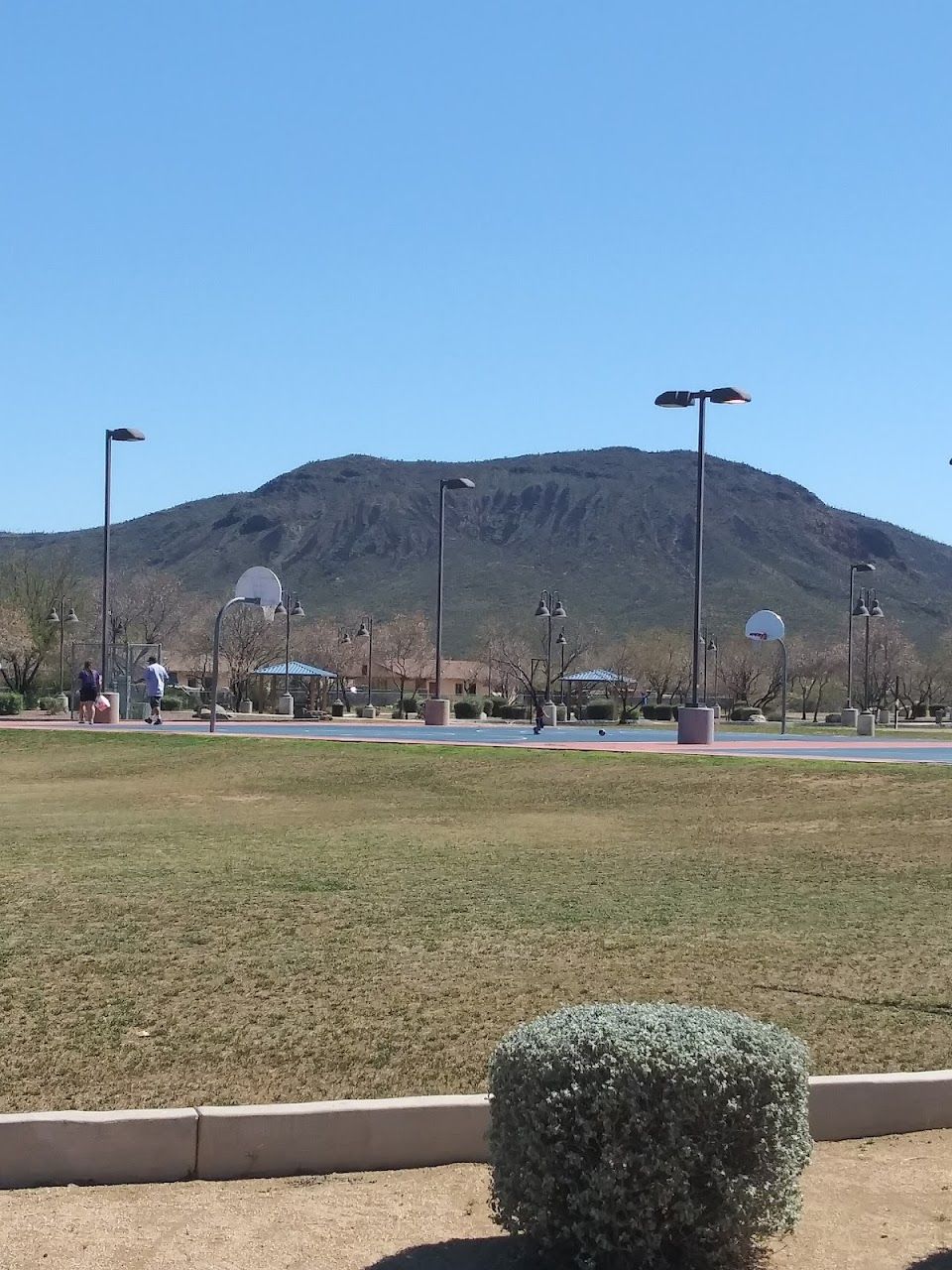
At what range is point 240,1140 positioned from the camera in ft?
17.2

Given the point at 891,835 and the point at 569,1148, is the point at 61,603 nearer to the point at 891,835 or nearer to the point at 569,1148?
the point at 891,835

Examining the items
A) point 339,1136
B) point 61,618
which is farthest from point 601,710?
point 339,1136

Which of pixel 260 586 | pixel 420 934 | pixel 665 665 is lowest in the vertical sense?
pixel 420 934

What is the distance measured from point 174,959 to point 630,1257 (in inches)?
177

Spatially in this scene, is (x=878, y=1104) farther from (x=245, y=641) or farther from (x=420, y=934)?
(x=245, y=641)

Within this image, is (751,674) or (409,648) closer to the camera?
(751,674)

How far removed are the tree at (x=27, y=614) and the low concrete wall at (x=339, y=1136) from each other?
212 feet

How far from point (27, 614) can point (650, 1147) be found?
235 feet

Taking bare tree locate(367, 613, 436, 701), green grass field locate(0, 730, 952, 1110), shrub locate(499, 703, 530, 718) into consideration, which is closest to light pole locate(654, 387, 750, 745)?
green grass field locate(0, 730, 952, 1110)

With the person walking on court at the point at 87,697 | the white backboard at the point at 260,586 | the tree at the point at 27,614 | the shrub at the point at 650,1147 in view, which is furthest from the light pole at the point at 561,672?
the shrub at the point at 650,1147

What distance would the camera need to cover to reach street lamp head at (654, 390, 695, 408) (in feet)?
86.1

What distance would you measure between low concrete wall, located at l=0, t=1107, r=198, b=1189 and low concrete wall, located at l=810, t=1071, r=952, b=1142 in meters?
2.50

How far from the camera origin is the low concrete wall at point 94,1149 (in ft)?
16.9

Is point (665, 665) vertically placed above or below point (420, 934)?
above
